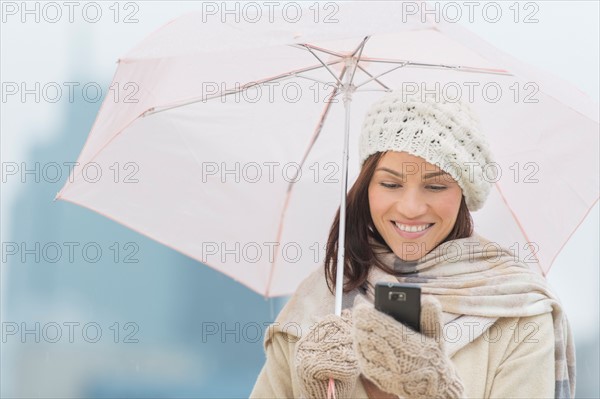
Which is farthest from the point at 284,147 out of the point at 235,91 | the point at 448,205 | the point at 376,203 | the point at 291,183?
the point at 448,205

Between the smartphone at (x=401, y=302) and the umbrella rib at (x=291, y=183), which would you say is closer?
the smartphone at (x=401, y=302)

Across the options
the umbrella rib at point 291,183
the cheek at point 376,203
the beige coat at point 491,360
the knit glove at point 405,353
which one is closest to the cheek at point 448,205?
the cheek at point 376,203

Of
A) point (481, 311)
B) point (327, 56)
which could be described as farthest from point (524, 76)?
point (327, 56)

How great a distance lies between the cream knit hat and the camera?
4.91 feet

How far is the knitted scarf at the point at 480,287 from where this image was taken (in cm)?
148

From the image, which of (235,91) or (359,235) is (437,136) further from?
(235,91)

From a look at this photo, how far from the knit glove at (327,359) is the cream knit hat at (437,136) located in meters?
0.35

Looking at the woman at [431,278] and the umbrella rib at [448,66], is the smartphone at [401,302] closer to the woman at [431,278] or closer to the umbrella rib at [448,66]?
the woman at [431,278]

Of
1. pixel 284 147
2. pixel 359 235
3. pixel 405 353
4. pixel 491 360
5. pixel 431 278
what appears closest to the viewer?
pixel 405 353

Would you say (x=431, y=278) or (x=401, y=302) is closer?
(x=401, y=302)

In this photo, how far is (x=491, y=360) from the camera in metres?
1.48

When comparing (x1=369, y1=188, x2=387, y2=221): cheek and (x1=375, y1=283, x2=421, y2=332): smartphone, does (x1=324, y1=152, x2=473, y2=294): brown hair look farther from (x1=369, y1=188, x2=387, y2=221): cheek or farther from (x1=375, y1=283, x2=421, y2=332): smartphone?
(x1=375, y1=283, x2=421, y2=332): smartphone

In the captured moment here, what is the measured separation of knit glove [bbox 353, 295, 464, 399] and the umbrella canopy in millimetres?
485

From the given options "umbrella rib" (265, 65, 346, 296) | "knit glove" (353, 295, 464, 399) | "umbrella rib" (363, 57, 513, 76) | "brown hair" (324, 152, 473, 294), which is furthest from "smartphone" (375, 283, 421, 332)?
"umbrella rib" (265, 65, 346, 296)
